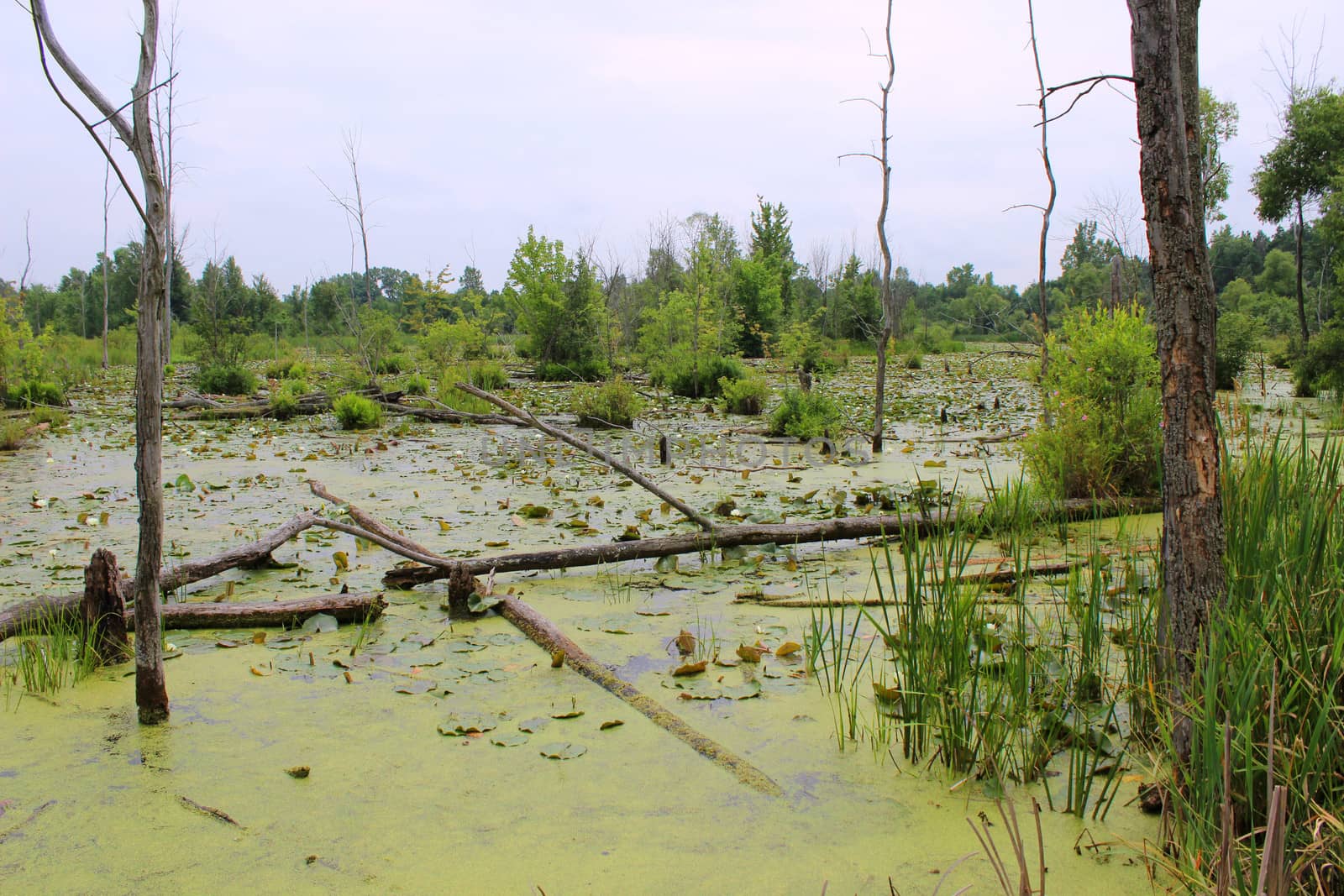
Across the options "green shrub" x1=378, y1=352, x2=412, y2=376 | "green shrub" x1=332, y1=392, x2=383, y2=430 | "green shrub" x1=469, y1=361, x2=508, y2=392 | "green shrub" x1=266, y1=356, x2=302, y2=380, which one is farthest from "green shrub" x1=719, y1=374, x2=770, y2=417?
"green shrub" x1=266, y1=356, x2=302, y2=380

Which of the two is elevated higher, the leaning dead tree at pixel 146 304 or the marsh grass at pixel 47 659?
the leaning dead tree at pixel 146 304

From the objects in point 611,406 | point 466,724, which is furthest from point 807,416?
point 466,724

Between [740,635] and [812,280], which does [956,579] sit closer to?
[740,635]

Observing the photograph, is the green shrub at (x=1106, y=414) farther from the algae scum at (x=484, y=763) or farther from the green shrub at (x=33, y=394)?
the green shrub at (x=33, y=394)

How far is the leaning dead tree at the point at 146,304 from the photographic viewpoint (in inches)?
89.4

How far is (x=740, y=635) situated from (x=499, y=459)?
611 cm

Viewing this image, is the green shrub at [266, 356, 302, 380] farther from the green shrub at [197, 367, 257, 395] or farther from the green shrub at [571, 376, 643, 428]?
the green shrub at [571, 376, 643, 428]

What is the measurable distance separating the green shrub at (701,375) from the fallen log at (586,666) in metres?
12.5

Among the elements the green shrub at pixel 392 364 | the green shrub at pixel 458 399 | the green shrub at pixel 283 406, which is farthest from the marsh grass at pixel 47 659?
the green shrub at pixel 392 364

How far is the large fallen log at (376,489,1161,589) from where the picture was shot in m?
4.24

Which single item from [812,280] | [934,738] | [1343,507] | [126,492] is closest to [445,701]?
[934,738]

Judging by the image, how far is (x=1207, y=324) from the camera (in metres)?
1.89

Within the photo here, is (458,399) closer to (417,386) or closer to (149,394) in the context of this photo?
(417,386)

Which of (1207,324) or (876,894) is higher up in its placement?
(1207,324)
